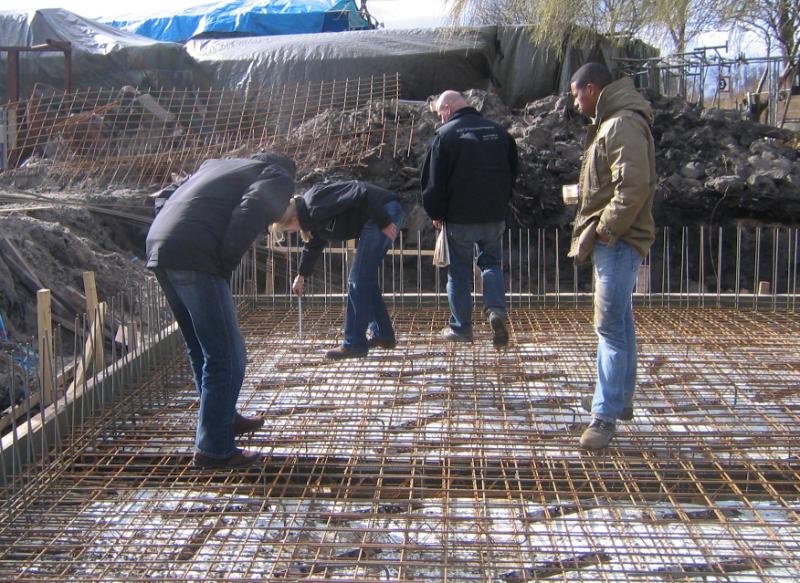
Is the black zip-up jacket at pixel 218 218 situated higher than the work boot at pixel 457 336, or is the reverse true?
the black zip-up jacket at pixel 218 218

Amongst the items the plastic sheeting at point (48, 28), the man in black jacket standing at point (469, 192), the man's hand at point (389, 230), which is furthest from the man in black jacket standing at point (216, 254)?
the plastic sheeting at point (48, 28)

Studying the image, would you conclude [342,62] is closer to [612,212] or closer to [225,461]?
[612,212]

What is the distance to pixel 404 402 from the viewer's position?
152 inches

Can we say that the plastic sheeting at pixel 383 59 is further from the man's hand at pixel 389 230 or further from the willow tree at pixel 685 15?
the man's hand at pixel 389 230

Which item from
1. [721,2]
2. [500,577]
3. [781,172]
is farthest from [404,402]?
[781,172]

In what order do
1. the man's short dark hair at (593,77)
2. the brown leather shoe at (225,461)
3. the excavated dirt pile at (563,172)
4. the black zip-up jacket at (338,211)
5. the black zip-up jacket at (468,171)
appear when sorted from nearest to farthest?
the brown leather shoe at (225,461) < the man's short dark hair at (593,77) < the black zip-up jacket at (338,211) < the black zip-up jacket at (468,171) < the excavated dirt pile at (563,172)

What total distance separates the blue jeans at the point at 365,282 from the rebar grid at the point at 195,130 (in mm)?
5065

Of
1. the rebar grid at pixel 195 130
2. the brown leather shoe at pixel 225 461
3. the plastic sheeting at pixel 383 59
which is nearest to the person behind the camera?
the brown leather shoe at pixel 225 461

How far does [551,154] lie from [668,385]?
18.9 ft

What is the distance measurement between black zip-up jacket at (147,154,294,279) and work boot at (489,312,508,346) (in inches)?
76.1

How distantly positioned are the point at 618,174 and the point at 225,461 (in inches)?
70.1

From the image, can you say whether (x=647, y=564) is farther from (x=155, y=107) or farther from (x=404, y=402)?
(x=155, y=107)

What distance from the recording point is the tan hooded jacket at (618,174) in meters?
2.96

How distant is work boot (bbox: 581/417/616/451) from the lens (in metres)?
3.14
